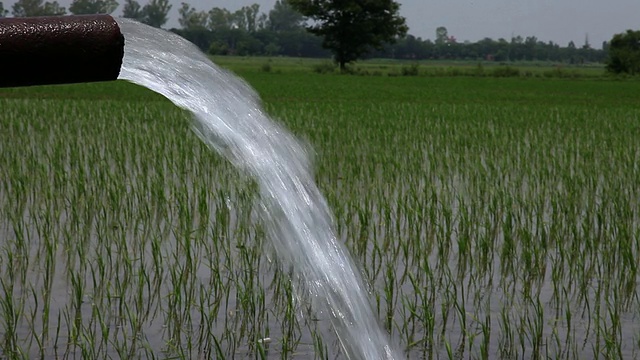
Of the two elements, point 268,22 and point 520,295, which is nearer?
point 520,295

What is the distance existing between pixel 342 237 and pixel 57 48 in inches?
119

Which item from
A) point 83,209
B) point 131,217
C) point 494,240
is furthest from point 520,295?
point 83,209

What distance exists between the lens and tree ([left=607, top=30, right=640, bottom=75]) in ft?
146

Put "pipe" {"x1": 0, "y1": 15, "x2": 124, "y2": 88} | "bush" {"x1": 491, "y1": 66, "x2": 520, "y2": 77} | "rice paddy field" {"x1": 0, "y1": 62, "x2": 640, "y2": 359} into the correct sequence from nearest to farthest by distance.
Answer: "pipe" {"x1": 0, "y1": 15, "x2": 124, "y2": 88}, "rice paddy field" {"x1": 0, "y1": 62, "x2": 640, "y2": 359}, "bush" {"x1": 491, "y1": 66, "x2": 520, "y2": 77}

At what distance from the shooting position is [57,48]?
199cm

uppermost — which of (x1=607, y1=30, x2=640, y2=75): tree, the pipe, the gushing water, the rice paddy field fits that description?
the pipe

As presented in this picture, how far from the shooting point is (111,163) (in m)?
7.34

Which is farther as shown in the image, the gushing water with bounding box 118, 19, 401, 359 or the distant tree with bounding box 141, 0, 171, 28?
the distant tree with bounding box 141, 0, 171, 28

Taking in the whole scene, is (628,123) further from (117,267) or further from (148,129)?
(117,267)

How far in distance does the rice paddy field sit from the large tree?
32.5 metres

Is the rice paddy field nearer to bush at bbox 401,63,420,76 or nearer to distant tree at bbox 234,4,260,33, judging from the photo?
bush at bbox 401,63,420,76

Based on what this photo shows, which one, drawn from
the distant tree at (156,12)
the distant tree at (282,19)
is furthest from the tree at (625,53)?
the distant tree at (282,19)

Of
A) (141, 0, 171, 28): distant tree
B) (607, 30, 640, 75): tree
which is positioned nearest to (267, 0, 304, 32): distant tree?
(141, 0, 171, 28): distant tree

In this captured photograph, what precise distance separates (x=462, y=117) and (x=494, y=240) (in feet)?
23.6
